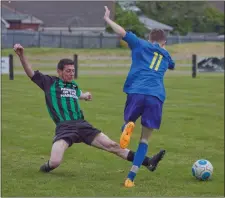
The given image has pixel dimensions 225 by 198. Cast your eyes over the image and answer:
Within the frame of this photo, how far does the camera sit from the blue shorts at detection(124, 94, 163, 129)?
8.47 m

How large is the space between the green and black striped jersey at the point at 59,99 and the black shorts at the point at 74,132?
0.09 metres

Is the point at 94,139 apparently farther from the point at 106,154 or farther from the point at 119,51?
the point at 119,51

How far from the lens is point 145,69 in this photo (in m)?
8.52

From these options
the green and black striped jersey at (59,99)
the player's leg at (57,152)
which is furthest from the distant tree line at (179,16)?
the player's leg at (57,152)

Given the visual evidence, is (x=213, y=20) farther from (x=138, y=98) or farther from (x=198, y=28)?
(x=138, y=98)

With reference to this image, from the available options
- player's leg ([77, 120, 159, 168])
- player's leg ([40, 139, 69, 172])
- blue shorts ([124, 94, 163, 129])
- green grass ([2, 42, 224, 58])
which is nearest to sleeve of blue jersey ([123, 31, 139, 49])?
blue shorts ([124, 94, 163, 129])

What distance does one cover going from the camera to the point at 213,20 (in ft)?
243

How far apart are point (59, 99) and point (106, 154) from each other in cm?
211

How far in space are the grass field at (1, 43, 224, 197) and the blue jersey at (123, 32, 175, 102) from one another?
1221 millimetres

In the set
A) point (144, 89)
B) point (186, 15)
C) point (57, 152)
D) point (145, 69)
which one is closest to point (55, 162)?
point (57, 152)

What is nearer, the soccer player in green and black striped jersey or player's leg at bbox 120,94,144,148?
player's leg at bbox 120,94,144,148

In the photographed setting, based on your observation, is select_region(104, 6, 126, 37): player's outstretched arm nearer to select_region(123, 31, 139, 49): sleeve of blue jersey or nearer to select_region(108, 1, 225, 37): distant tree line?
select_region(123, 31, 139, 49): sleeve of blue jersey

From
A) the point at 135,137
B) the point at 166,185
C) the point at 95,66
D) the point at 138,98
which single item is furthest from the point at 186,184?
the point at 95,66

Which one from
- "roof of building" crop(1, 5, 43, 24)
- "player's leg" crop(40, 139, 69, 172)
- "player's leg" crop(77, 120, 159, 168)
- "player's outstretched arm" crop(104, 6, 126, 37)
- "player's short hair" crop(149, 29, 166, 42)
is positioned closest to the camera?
"player's outstretched arm" crop(104, 6, 126, 37)
